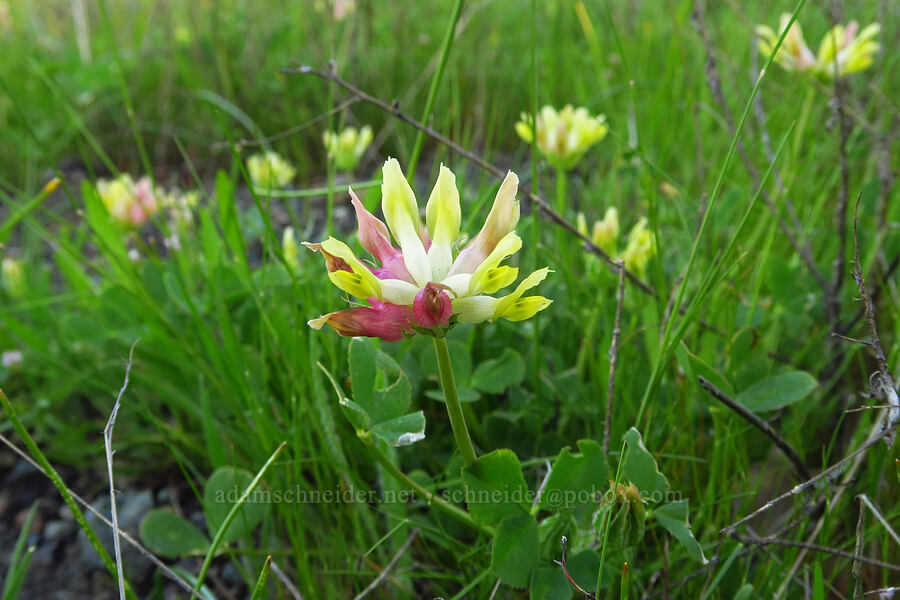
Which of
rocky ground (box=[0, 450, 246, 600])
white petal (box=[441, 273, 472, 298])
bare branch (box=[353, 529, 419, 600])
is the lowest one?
rocky ground (box=[0, 450, 246, 600])

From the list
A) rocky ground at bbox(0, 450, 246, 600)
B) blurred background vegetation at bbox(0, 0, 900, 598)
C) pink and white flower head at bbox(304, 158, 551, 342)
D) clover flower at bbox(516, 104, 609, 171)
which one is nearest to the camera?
pink and white flower head at bbox(304, 158, 551, 342)

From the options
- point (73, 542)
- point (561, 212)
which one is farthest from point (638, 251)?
point (73, 542)

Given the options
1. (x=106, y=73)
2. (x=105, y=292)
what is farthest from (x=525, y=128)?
(x=106, y=73)

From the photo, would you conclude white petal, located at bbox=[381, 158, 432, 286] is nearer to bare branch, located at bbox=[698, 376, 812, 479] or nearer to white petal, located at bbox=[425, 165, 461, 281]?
white petal, located at bbox=[425, 165, 461, 281]

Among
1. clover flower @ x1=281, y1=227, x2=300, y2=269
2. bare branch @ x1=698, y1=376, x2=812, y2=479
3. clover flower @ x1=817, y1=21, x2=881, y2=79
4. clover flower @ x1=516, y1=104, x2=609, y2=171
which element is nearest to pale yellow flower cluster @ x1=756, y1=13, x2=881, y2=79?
clover flower @ x1=817, y1=21, x2=881, y2=79

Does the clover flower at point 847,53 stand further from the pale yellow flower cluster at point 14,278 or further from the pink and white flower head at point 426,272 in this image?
the pale yellow flower cluster at point 14,278

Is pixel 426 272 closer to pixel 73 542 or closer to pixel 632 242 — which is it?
pixel 632 242

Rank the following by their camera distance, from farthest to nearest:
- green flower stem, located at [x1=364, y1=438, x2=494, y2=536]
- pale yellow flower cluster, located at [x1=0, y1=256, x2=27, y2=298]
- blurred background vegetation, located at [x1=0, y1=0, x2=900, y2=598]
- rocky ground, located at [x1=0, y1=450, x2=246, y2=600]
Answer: pale yellow flower cluster, located at [x1=0, y1=256, x2=27, y2=298], rocky ground, located at [x1=0, y1=450, x2=246, y2=600], blurred background vegetation, located at [x1=0, y1=0, x2=900, y2=598], green flower stem, located at [x1=364, y1=438, x2=494, y2=536]
